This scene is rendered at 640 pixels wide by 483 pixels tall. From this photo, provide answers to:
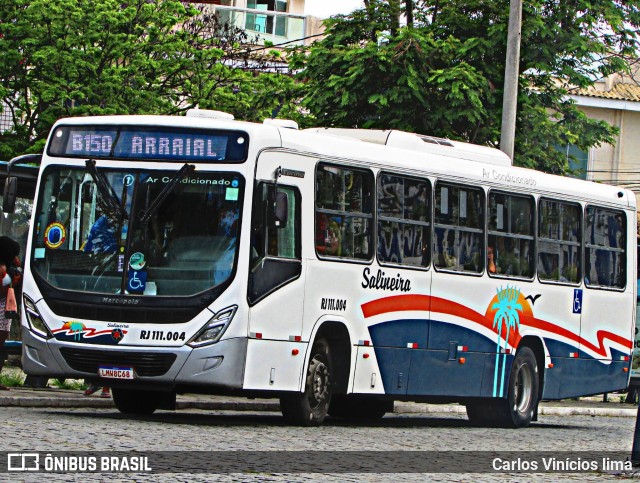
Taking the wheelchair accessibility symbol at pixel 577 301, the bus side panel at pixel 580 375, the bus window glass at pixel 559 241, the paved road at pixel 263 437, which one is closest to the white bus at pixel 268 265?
the paved road at pixel 263 437

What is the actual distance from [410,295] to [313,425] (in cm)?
228

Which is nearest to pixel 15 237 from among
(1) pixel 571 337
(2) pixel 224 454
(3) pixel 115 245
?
(3) pixel 115 245

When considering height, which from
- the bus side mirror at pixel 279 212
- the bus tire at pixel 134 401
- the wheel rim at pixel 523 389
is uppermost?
the bus side mirror at pixel 279 212

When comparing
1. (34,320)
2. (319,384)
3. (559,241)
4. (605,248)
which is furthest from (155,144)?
(605,248)

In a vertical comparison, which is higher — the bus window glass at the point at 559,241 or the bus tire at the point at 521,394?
the bus window glass at the point at 559,241

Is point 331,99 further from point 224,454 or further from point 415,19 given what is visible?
point 224,454

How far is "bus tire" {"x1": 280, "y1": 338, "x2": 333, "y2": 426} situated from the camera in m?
16.1

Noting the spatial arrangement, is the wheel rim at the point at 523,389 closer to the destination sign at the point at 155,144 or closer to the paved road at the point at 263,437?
the paved road at the point at 263,437

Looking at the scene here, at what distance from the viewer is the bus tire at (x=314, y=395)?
52.9 feet

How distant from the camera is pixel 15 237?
21.3 metres

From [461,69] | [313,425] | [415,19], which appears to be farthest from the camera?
[415,19]

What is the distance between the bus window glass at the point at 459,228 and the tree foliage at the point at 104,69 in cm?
1173

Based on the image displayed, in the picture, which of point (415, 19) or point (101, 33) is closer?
point (415, 19)

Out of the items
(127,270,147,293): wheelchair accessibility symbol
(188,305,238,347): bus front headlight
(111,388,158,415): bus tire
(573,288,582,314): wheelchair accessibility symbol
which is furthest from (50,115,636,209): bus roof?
(111,388,158,415): bus tire
